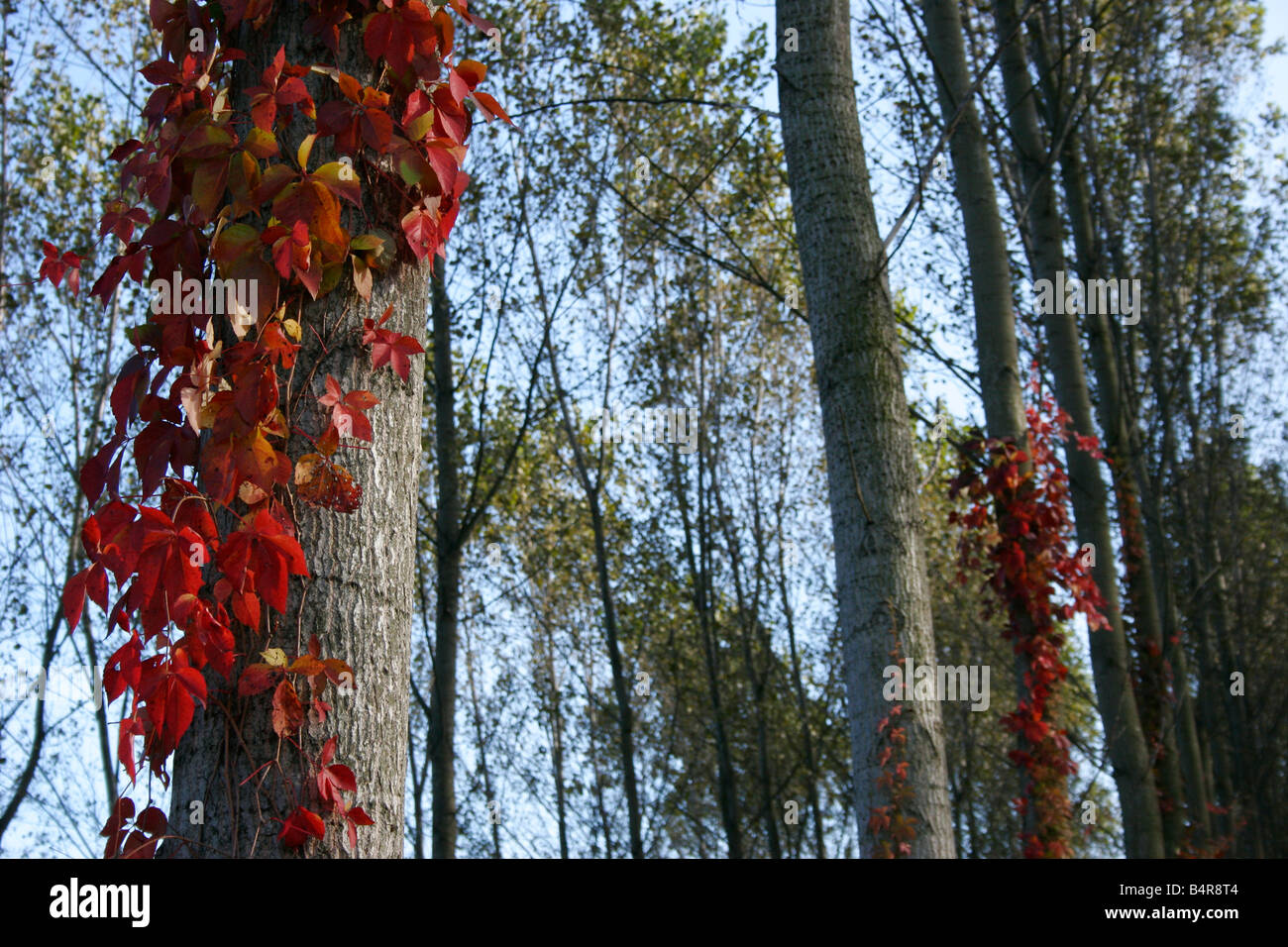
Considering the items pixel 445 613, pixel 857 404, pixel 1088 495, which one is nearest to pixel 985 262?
pixel 1088 495

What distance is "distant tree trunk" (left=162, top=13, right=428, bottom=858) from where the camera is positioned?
1.43 meters

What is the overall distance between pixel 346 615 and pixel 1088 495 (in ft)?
19.9

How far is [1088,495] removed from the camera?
259 inches

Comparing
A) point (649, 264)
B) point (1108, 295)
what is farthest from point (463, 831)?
point (1108, 295)

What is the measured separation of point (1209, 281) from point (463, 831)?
13.2 meters


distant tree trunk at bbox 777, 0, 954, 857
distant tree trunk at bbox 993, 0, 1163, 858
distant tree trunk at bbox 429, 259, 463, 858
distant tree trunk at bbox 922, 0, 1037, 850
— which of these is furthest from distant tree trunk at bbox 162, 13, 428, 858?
distant tree trunk at bbox 429, 259, 463, 858

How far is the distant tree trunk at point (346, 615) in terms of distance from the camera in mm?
1427

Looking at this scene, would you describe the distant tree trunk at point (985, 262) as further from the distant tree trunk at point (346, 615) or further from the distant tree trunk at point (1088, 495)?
the distant tree trunk at point (346, 615)

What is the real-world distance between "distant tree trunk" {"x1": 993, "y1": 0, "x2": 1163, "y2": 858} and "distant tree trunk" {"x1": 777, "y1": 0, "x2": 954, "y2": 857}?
2.57 metres

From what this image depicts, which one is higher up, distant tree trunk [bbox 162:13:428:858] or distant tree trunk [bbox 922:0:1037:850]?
distant tree trunk [bbox 922:0:1037:850]

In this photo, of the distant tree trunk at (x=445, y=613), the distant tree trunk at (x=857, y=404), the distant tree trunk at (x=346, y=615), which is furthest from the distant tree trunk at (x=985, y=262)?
the distant tree trunk at (x=346, y=615)

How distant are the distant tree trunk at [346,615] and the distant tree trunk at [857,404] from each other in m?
1.96

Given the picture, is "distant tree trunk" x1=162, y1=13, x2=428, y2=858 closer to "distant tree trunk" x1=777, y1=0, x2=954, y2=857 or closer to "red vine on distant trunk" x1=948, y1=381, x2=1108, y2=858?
"distant tree trunk" x1=777, y1=0, x2=954, y2=857
